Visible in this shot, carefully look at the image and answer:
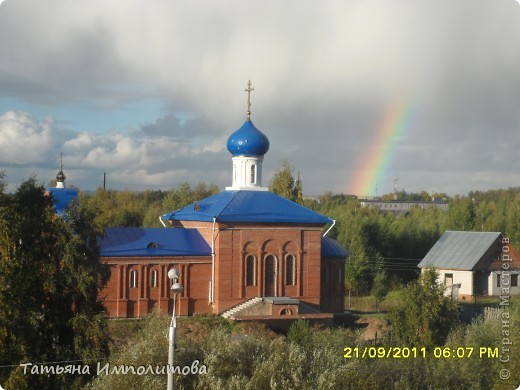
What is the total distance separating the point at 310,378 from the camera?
15.4 metres

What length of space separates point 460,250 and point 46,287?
25.9 m

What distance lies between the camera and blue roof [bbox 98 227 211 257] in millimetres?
27359

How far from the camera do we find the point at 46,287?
664 inches

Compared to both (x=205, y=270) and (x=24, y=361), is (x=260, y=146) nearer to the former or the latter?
(x=205, y=270)

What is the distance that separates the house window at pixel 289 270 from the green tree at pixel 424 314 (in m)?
5.88

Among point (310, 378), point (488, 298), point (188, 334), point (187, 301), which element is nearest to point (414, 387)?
point (310, 378)

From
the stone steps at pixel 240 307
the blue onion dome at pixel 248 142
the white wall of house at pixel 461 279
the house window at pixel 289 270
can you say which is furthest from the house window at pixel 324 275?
the white wall of house at pixel 461 279

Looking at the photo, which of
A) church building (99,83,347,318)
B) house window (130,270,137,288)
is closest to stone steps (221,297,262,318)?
church building (99,83,347,318)

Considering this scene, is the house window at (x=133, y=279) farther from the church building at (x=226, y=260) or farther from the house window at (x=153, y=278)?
the house window at (x=153, y=278)

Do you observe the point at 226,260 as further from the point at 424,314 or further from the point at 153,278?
the point at 424,314

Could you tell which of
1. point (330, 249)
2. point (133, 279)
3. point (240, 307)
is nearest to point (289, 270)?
point (240, 307)

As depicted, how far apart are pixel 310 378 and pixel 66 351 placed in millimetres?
4840

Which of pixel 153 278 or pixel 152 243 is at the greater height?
pixel 152 243

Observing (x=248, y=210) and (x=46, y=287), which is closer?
(x=46, y=287)
